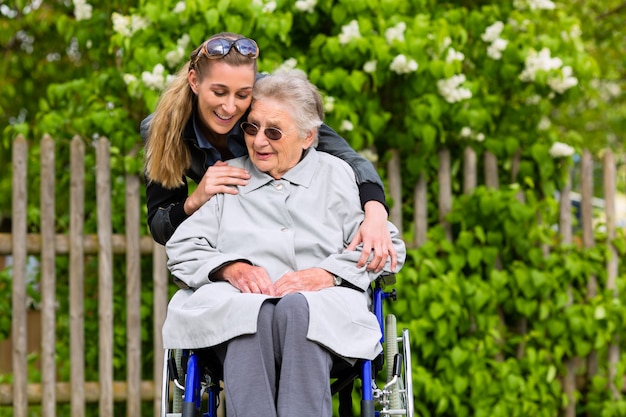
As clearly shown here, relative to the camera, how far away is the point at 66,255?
5.19 m

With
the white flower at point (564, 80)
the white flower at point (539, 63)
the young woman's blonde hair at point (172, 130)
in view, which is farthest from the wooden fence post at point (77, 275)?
the white flower at point (564, 80)

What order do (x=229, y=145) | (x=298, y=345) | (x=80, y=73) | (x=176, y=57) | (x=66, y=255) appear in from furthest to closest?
(x=80, y=73), (x=66, y=255), (x=176, y=57), (x=229, y=145), (x=298, y=345)

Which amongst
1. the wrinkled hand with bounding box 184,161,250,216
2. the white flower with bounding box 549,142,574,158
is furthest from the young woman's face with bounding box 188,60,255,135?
the white flower with bounding box 549,142,574,158

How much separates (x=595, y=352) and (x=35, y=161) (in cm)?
310

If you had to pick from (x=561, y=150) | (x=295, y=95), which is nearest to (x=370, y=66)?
(x=561, y=150)

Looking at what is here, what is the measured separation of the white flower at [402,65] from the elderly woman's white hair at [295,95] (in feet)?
5.16

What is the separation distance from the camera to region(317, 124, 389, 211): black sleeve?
134 inches

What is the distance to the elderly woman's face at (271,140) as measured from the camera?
3.24 meters

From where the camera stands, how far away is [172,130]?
335cm

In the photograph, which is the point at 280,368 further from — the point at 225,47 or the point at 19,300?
the point at 19,300

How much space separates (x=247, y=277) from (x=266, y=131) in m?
0.49

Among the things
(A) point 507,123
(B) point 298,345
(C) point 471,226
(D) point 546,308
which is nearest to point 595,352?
(D) point 546,308

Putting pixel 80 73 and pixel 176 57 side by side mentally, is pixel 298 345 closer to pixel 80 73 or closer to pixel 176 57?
pixel 176 57

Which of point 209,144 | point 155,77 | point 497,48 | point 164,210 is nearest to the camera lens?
point 209,144
